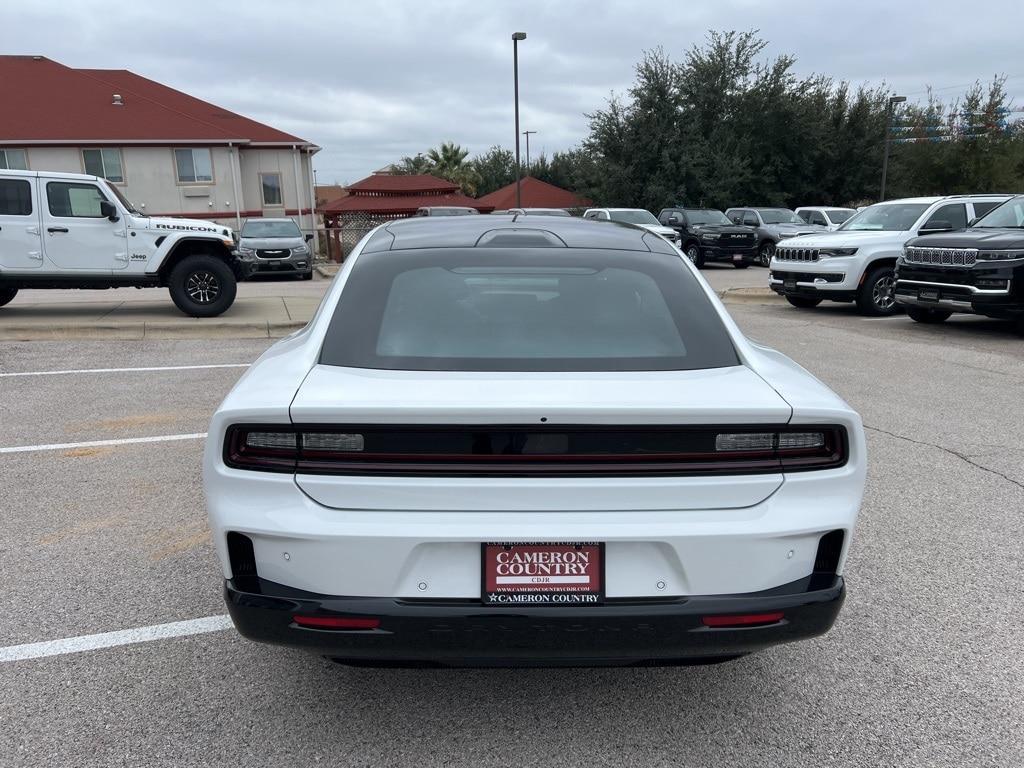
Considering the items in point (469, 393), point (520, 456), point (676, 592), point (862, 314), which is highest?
point (469, 393)

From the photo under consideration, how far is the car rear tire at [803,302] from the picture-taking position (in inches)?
559

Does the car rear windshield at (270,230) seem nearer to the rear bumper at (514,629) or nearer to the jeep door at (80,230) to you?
the jeep door at (80,230)

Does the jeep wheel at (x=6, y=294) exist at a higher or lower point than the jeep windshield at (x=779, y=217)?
lower

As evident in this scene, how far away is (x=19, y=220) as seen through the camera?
11.2m

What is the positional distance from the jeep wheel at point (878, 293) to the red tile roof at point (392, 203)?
22533 mm

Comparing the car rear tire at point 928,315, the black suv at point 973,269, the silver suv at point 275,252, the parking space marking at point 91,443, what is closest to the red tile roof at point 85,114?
the silver suv at point 275,252

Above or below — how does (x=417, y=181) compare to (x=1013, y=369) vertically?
above

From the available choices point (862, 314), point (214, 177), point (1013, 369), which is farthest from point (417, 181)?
point (1013, 369)

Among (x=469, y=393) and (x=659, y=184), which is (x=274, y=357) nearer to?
(x=469, y=393)

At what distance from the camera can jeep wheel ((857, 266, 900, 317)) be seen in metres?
13.0

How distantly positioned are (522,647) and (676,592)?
0.47 m

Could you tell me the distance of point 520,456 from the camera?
2342 mm

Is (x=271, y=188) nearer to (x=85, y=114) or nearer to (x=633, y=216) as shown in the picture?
(x=85, y=114)

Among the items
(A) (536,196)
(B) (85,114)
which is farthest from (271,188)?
(A) (536,196)
